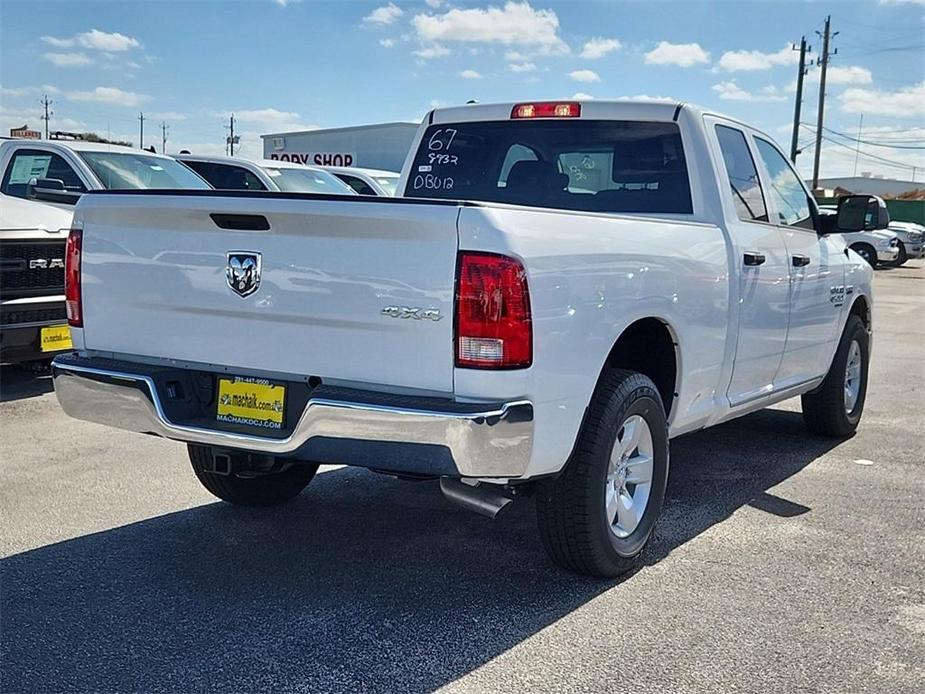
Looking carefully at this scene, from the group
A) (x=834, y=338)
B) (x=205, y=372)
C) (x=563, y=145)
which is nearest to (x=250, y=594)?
(x=205, y=372)

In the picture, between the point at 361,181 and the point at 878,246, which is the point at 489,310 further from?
the point at 878,246

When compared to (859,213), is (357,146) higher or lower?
higher

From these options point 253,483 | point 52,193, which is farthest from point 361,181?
point 253,483

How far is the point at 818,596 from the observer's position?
3.93 metres

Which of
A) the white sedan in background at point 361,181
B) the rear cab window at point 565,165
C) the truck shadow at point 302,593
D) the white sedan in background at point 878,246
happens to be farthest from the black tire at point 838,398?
the white sedan in background at point 878,246

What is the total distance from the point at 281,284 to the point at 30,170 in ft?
23.0

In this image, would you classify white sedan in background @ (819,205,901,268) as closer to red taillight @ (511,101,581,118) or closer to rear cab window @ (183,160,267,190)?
rear cab window @ (183,160,267,190)

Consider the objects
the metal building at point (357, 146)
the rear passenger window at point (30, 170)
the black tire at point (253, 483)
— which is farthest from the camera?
the metal building at point (357, 146)

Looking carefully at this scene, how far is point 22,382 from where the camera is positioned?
799 centimetres

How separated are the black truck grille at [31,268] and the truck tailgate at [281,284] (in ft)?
11.5

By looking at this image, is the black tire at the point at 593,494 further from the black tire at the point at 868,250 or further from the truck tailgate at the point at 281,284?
the black tire at the point at 868,250

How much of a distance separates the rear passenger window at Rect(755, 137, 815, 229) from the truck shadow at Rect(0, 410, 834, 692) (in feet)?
5.29

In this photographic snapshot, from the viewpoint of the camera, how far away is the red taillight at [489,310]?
319cm

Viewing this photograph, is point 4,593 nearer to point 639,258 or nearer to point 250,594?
point 250,594
